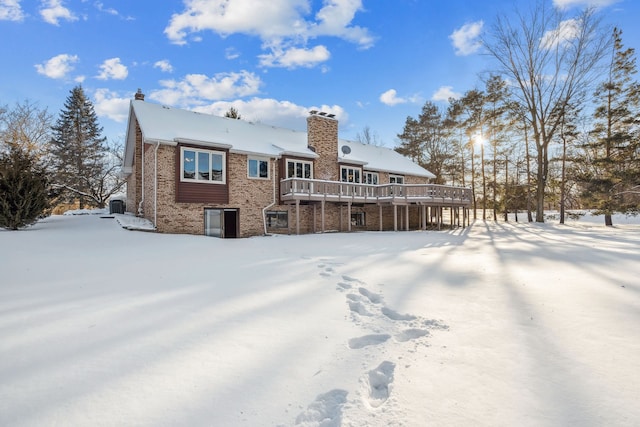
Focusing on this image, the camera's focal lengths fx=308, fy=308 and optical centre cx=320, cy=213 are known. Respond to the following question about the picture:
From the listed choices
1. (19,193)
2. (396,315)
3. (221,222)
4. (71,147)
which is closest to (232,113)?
(71,147)

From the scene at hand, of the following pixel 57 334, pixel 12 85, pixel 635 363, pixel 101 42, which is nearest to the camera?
pixel 635 363

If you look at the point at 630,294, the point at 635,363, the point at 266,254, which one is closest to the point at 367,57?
the point at 266,254

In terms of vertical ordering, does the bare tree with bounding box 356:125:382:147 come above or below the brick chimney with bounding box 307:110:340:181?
above

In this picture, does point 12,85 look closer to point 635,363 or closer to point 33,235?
point 33,235

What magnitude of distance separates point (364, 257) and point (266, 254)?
2701 mm

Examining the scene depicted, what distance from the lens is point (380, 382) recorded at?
249cm

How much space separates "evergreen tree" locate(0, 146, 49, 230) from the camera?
405 inches

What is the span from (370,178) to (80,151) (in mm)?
28681

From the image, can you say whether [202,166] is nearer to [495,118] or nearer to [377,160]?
[377,160]

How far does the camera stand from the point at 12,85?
25.7 metres

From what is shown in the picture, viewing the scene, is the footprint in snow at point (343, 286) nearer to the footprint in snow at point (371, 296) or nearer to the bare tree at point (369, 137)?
the footprint in snow at point (371, 296)

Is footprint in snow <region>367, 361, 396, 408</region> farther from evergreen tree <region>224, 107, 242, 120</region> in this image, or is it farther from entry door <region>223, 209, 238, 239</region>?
evergreen tree <region>224, 107, 242, 120</region>

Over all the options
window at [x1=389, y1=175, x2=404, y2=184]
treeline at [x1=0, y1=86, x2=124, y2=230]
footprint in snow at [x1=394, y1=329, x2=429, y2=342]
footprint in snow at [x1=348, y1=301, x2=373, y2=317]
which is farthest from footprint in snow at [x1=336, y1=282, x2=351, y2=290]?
treeline at [x1=0, y1=86, x2=124, y2=230]

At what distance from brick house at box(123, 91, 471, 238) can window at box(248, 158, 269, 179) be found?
5 centimetres
